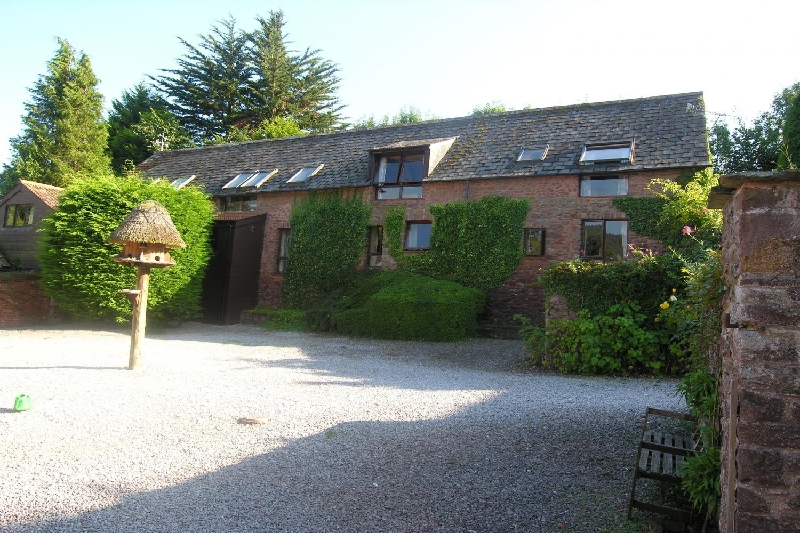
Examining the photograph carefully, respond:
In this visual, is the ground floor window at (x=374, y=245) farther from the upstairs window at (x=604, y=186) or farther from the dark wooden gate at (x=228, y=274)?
the upstairs window at (x=604, y=186)

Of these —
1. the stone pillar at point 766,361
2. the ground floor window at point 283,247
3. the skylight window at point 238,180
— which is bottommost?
the stone pillar at point 766,361

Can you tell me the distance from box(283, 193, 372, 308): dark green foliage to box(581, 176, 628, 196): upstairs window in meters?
7.56

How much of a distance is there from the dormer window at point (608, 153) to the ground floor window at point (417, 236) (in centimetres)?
565

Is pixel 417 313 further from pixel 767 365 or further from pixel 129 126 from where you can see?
pixel 129 126

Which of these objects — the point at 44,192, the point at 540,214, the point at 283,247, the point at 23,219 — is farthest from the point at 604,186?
the point at 23,219

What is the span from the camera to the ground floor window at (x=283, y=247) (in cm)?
2088

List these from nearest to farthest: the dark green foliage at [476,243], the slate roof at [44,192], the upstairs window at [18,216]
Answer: the dark green foliage at [476,243], the slate roof at [44,192], the upstairs window at [18,216]

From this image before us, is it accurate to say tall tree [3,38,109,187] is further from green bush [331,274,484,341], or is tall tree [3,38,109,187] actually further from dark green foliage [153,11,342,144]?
green bush [331,274,484,341]

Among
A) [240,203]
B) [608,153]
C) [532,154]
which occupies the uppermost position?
[532,154]

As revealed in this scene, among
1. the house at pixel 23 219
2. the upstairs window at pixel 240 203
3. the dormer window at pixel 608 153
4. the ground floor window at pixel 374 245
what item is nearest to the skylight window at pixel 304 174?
the upstairs window at pixel 240 203

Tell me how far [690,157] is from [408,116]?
3143 centimetres

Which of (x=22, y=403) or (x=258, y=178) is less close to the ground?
(x=258, y=178)

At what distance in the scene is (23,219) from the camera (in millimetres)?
22062

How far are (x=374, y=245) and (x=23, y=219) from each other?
15154 mm
